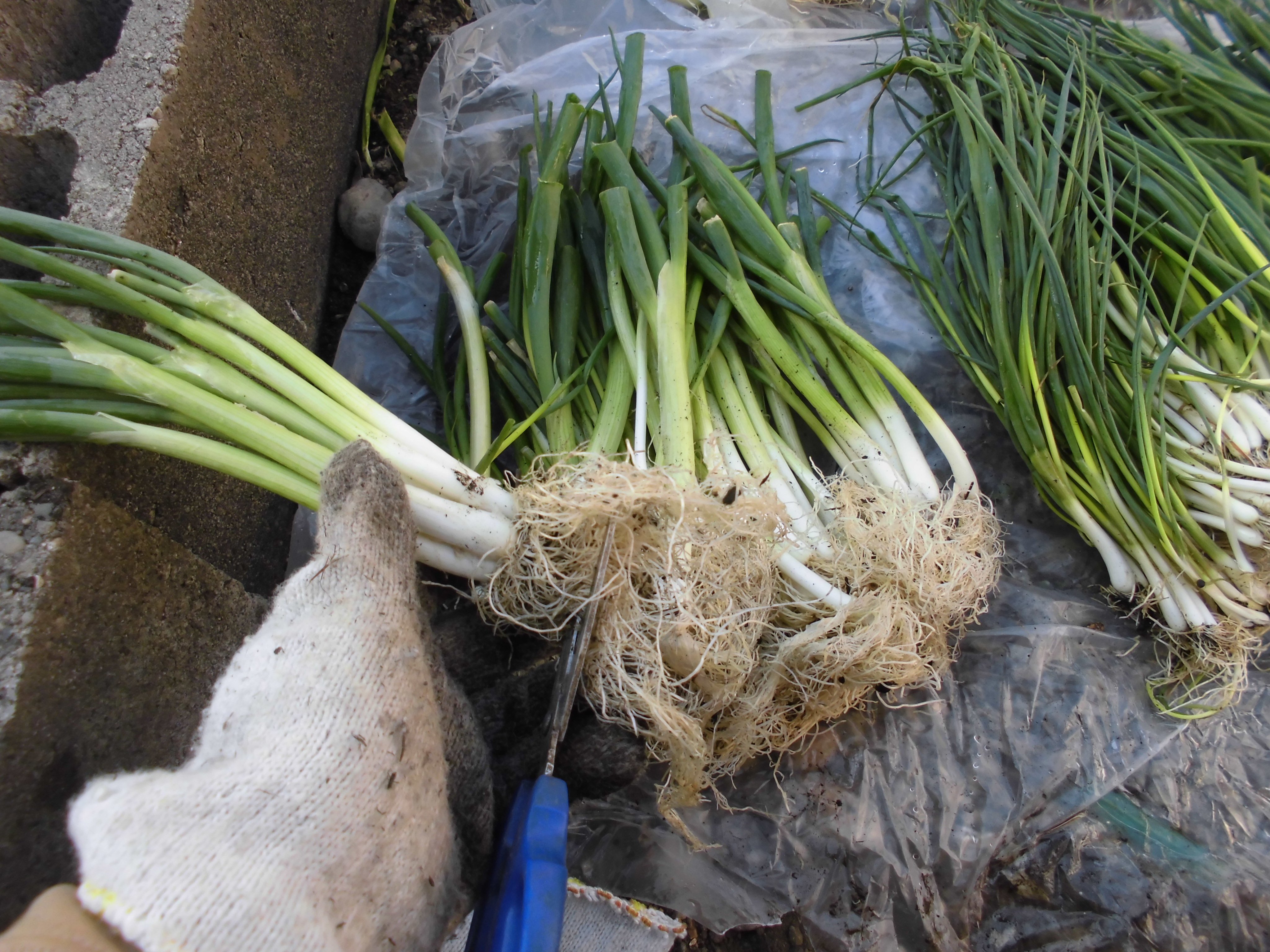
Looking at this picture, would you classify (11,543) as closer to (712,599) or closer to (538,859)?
(538,859)

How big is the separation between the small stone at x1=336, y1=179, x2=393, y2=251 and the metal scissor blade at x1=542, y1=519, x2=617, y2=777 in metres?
1.16

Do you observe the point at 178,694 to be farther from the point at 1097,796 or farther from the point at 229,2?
the point at 1097,796

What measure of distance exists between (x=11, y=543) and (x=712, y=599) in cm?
93

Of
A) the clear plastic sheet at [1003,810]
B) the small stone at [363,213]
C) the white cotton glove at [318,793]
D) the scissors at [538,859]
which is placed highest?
the small stone at [363,213]

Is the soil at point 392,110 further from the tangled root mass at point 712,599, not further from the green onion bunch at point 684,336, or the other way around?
the tangled root mass at point 712,599

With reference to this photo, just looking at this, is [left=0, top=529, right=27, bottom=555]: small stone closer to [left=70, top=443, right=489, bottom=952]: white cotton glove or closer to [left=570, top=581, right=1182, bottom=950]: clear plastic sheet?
[left=70, top=443, right=489, bottom=952]: white cotton glove

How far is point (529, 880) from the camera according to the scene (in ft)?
2.58

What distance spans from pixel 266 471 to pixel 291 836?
51cm

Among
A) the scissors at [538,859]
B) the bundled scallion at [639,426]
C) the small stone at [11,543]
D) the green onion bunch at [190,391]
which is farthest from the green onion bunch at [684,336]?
the small stone at [11,543]

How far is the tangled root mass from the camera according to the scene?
1.03 metres

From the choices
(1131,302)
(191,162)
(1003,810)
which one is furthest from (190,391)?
(1131,302)

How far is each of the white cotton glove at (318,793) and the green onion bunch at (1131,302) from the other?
3.70ft

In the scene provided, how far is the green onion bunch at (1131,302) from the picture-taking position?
1262 millimetres

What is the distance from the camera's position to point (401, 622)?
0.85m
